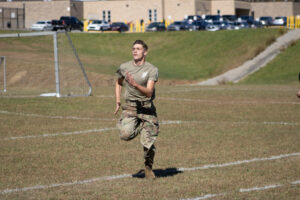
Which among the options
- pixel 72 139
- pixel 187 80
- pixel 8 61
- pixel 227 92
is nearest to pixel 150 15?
pixel 187 80

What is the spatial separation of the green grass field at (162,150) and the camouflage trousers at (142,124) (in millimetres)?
619

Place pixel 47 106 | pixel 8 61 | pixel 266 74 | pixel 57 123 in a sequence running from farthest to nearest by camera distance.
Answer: pixel 266 74 < pixel 8 61 < pixel 47 106 < pixel 57 123

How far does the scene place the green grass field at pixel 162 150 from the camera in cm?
812

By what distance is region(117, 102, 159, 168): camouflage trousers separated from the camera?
8539mm

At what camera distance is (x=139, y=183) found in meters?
8.47

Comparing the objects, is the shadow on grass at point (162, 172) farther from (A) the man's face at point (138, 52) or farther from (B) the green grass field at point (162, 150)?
(A) the man's face at point (138, 52)

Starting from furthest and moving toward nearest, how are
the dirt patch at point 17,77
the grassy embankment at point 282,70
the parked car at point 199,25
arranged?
the parked car at point 199,25 < the grassy embankment at point 282,70 < the dirt patch at point 17,77

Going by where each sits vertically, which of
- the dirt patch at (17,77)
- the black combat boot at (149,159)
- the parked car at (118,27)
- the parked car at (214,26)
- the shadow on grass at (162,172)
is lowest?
the shadow on grass at (162,172)

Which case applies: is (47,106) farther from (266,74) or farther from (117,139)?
(266,74)

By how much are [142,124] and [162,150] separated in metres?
3.01

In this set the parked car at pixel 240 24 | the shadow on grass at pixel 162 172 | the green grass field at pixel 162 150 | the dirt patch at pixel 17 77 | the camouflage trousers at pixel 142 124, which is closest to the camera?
the green grass field at pixel 162 150

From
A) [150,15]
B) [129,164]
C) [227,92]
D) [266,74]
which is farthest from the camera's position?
[150,15]

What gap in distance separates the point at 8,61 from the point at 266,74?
16.6 metres

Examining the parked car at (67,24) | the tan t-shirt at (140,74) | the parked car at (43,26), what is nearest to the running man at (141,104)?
the tan t-shirt at (140,74)
